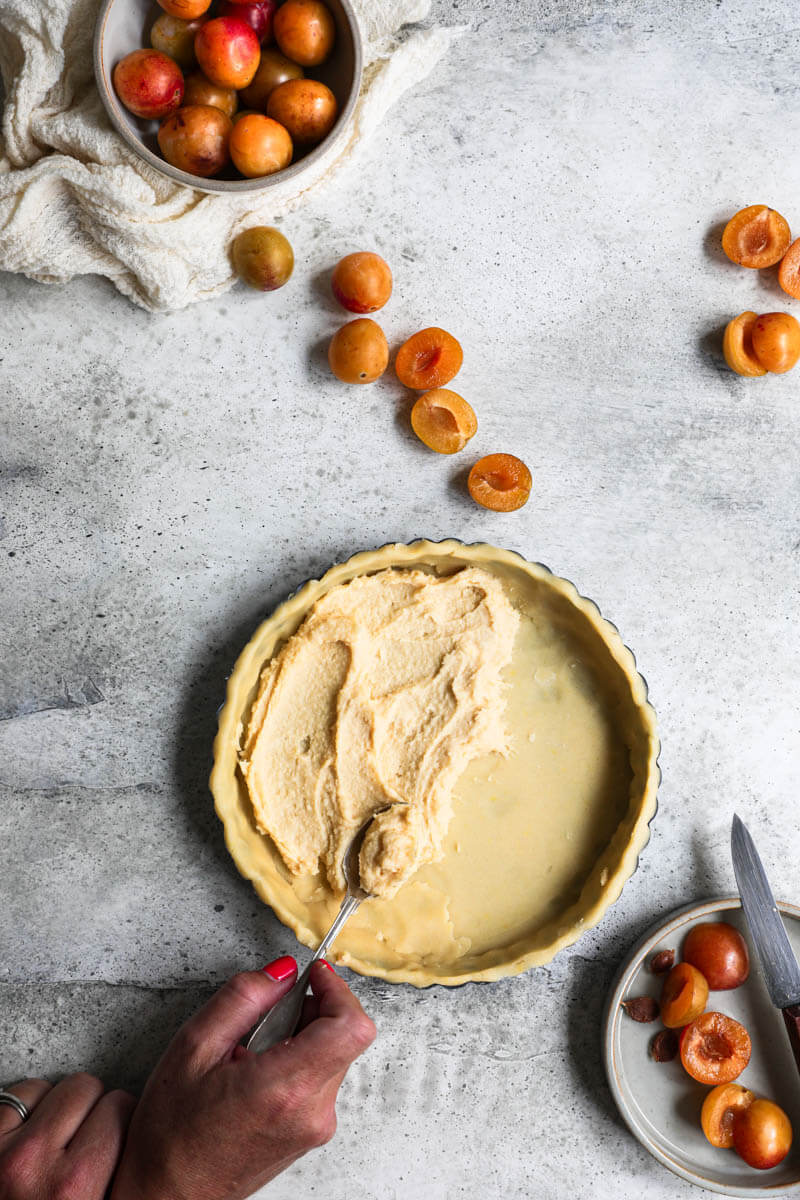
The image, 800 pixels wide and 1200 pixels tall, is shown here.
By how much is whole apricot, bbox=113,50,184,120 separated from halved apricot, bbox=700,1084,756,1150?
2.28 meters

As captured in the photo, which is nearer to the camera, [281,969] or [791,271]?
[281,969]

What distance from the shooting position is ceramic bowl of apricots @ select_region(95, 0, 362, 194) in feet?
5.52

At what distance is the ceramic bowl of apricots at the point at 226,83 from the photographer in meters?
1.68

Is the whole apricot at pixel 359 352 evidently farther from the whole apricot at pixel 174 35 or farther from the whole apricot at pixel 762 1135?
the whole apricot at pixel 762 1135

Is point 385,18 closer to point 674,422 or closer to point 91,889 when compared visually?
point 674,422

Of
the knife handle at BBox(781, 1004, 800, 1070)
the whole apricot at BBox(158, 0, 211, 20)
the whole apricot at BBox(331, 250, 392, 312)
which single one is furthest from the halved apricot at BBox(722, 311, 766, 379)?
the knife handle at BBox(781, 1004, 800, 1070)

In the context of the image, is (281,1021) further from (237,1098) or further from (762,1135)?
(762,1135)

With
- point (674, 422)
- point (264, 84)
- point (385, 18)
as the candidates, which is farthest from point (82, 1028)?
point (385, 18)

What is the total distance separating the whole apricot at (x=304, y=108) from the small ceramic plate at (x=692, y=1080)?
1750mm

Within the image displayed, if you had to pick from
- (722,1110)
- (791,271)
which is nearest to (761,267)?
(791,271)

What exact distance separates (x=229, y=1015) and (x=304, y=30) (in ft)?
6.14

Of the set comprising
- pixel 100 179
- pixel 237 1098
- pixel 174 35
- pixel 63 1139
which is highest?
pixel 174 35

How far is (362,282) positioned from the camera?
1.82 metres

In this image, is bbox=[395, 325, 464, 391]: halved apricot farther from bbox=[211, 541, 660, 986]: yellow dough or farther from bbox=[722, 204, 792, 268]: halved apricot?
bbox=[722, 204, 792, 268]: halved apricot
